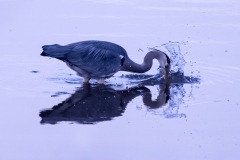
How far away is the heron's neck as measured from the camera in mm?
11461

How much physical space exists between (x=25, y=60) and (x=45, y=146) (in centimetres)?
403

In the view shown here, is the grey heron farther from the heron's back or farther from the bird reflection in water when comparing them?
the bird reflection in water

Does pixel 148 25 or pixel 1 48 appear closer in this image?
pixel 1 48

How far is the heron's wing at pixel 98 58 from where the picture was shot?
1110 cm

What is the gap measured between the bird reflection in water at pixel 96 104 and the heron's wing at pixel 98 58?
24cm

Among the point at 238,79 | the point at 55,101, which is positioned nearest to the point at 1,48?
the point at 55,101

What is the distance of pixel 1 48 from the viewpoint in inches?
494

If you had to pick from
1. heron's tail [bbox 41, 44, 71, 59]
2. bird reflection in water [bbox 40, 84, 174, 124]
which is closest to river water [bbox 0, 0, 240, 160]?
bird reflection in water [bbox 40, 84, 174, 124]

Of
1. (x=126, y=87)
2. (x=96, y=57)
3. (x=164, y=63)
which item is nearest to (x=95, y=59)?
(x=96, y=57)

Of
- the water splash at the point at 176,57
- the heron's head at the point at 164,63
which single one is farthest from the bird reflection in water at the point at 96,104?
the water splash at the point at 176,57

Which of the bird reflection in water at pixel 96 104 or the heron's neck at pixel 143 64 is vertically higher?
the heron's neck at pixel 143 64

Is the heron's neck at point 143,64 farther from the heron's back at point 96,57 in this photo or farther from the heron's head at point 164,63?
the heron's back at point 96,57

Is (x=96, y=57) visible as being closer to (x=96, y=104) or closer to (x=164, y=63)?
(x=164, y=63)

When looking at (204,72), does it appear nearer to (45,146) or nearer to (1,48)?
(1,48)
